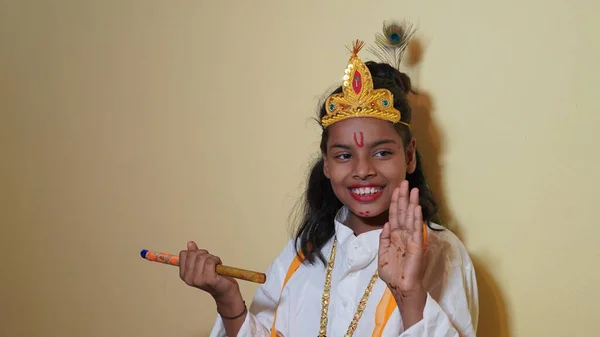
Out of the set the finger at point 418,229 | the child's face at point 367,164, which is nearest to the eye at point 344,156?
the child's face at point 367,164

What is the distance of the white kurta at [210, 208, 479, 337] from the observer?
0.93 metres

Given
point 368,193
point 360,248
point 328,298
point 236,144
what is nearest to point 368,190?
point 368,193

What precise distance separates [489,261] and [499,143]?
0.21 metres

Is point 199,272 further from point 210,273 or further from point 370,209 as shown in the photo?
→ point 370,209

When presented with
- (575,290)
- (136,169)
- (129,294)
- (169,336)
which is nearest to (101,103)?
(136,169)

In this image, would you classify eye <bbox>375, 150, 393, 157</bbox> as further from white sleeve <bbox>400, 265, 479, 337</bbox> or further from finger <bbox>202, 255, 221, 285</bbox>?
finger <bbox>202, 255, 221, 285</bbox>

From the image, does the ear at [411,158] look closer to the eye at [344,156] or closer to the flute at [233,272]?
the eye at [344,156]

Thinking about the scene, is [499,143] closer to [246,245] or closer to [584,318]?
[584,318]

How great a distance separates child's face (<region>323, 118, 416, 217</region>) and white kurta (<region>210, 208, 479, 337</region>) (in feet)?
0.22

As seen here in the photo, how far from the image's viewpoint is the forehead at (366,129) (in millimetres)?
1014

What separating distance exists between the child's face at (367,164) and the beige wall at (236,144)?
0.20 metres

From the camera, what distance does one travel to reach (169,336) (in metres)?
1.57

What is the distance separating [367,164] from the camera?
1002 mm

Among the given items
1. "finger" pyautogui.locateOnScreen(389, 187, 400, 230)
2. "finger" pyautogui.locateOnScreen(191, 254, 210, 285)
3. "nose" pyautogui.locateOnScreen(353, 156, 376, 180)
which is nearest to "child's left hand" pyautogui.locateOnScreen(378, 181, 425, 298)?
"finger" pyautogui.locateOnScreen(389, 187, 400, 230)
